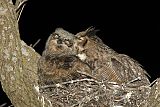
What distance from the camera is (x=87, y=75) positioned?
495cm

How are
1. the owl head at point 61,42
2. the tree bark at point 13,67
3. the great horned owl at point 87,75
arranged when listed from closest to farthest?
the tree bark at point 13,67, the great horned owl at point 87,75, the owl head at point 61,42

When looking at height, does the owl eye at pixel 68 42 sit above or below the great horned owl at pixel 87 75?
above

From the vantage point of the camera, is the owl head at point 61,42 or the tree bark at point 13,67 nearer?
the tree bark at point 13,67

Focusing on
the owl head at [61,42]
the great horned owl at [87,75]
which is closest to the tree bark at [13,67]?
the great horned owl at [87,75]

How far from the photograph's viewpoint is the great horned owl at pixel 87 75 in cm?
474

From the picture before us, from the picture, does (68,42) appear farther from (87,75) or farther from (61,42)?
(87,75)

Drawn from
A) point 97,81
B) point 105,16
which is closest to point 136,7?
point 105,16

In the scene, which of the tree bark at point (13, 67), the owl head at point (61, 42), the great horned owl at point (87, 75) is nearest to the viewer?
the tree bark at point (13, 67)

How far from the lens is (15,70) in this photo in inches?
175

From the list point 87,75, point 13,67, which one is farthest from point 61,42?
point 13,67

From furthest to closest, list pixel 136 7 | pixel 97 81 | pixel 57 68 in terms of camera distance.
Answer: pixel 136 7
pixel 57 68
pixel 97 81

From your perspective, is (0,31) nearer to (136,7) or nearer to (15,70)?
(15,70)

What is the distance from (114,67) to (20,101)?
3.77ft

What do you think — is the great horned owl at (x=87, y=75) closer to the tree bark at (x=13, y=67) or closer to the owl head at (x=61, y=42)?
the owl head at (x=61, y=42)
